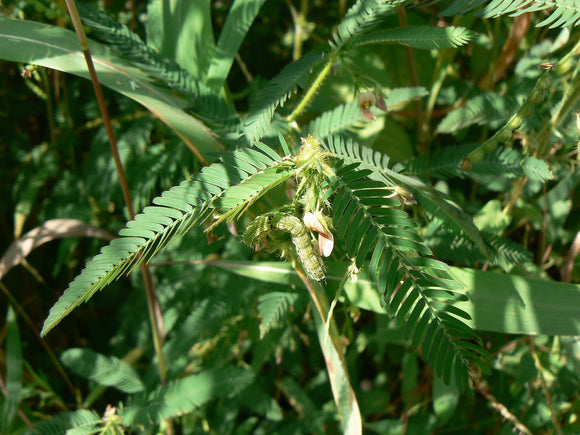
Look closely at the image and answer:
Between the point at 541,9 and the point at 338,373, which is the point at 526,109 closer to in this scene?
the point at 541,9

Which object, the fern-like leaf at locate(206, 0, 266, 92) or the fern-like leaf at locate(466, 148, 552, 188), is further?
the fern-like leaf at locate(206, 0, 266, 92)

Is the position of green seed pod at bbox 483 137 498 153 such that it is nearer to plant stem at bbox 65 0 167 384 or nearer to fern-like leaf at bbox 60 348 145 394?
plant stem at bbox 65 0 167 384

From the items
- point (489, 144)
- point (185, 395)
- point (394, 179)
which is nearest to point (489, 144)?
point (489, 144)

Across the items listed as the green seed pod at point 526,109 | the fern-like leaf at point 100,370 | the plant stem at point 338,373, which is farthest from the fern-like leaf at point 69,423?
the green seed pod at point 526,109

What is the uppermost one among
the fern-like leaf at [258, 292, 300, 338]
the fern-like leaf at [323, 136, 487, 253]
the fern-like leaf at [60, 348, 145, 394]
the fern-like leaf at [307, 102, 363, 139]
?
the fern-like leaf at [307, 102, 363, 139]

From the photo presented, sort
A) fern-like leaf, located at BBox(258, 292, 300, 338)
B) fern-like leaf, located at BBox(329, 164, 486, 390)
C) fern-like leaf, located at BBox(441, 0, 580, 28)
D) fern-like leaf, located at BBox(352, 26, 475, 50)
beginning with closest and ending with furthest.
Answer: fern-like leaf, located at BBox(329, 164, 486, 390), fern-like leaf, located at BBox(441, 0, 580, 28), fern-like leaf, located at BBox(352, 26, 475, 50), fern-like leaf, located at BBox(258, 292, 300, 338)

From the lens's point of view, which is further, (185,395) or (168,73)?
(185,395)

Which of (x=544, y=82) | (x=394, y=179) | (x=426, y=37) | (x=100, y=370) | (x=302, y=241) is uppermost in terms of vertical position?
(x=426, y=37)

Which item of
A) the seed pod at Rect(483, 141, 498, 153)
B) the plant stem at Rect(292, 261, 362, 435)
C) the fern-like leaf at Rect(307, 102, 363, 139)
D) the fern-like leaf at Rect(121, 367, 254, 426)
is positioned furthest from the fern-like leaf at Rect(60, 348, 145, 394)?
the seed pod at Rect(483, 141, 498, 153)
